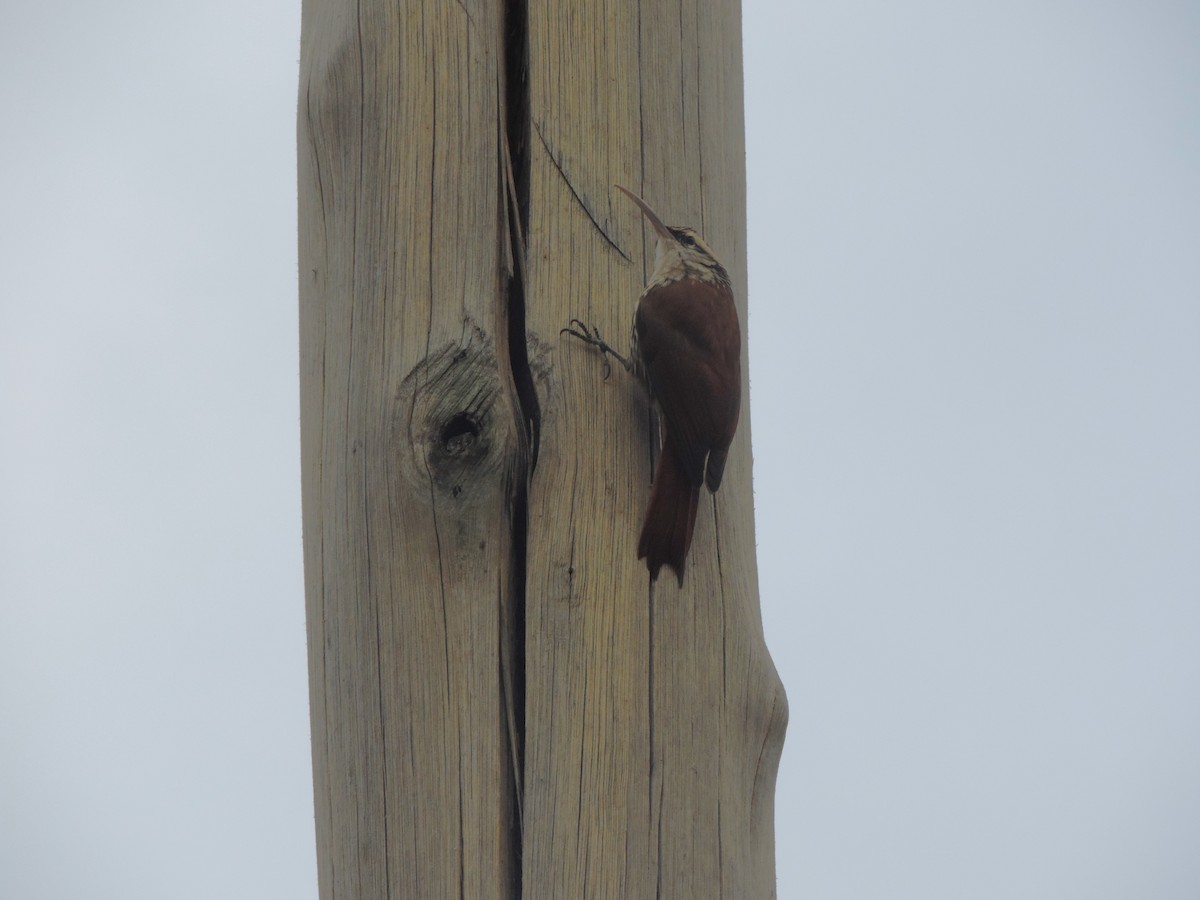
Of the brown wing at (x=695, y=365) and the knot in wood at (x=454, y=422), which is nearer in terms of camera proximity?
the knot in wood at (x=454, y=422)

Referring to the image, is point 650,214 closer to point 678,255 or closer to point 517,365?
point 678,255

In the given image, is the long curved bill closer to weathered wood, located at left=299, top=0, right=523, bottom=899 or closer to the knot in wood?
weathered wood, located at left=299, top=0, right=523, bottom=899

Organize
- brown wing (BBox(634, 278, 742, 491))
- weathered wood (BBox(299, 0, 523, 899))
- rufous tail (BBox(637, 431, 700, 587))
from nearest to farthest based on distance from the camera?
weathered wood (BBox(299, 0, 523, 899)) < rufous tail (BBox(637, 431, 700, 587)) < brown wing (BBox(634, 278, 742, 491))

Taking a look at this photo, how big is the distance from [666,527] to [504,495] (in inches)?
10.7

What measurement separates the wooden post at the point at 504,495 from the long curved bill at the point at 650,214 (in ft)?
0.09

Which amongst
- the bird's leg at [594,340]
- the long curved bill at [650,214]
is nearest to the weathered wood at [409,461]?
the bird's leg at [594,340]

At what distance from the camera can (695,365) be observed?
202 cm

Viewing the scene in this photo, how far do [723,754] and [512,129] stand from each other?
112 cm

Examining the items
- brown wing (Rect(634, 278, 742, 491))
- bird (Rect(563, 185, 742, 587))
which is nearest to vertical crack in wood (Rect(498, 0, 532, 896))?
bird (Rect(563, 185, 742, 587))

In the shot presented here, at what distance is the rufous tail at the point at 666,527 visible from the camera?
181 cm

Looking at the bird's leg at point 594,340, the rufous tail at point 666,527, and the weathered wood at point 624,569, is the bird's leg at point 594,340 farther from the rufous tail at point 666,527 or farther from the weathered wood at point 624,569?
the rufous tail at point 666,527

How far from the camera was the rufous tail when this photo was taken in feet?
5.95

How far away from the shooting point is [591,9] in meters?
1.94

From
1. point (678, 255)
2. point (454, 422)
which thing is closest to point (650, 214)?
point (678, 255)
